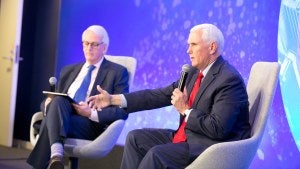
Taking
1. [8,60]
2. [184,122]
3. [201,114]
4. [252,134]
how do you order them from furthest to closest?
Result: [8,60] < [184,122] < [252,134] < [201,114]

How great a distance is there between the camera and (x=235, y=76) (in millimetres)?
2539

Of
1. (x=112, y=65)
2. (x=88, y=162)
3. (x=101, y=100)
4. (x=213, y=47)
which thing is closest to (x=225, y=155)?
(x=213, y=47)

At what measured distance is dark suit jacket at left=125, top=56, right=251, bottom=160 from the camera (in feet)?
8.01

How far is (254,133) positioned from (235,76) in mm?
338

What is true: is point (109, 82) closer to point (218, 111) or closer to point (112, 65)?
point (112, 65)

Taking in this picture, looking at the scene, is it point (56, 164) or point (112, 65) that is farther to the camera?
point (112, 65)

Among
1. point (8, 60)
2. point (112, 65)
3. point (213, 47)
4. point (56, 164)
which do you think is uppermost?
point (213, 47)

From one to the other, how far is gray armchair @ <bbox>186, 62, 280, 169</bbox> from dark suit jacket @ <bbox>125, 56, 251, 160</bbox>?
0.25 ft

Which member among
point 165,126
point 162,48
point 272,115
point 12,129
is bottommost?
point 12,129

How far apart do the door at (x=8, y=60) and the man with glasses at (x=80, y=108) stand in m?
2.14

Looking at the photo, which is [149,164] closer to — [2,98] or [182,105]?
[182,105]

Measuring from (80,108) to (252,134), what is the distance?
1217mm

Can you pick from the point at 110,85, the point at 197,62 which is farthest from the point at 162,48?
the point at 197,62

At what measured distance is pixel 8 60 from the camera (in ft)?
18.6
